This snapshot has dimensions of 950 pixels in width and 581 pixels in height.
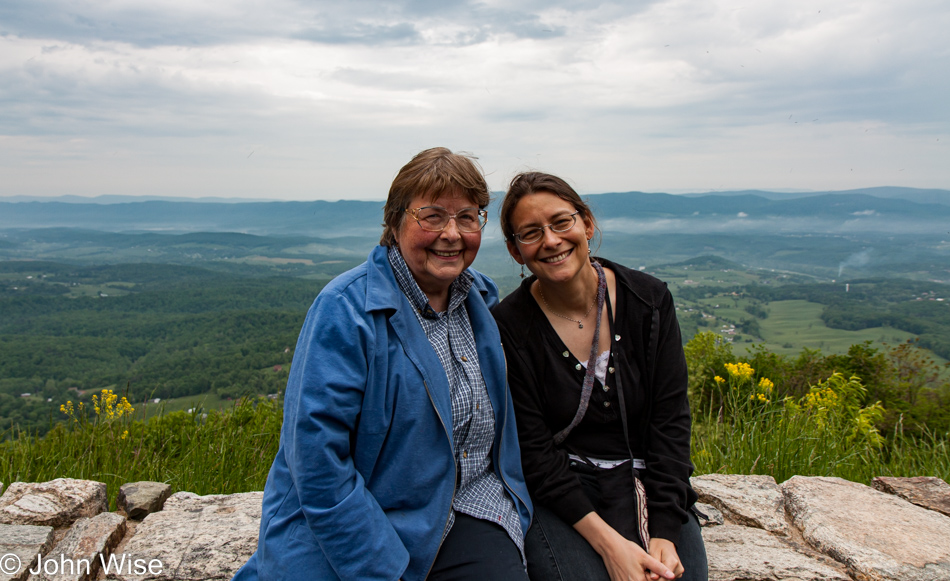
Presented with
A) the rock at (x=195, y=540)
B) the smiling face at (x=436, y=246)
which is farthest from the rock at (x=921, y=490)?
the rock at (x=195, y=540)

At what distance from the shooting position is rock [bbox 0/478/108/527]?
8.25ft

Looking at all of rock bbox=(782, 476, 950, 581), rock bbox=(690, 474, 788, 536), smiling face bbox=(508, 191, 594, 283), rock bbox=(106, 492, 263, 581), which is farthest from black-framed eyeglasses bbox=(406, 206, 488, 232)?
rock bbox=(782, 476, 950, 581)

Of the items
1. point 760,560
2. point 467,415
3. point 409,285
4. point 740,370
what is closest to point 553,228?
point 409,285

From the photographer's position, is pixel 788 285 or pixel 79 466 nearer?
Answer: pixel 79 466

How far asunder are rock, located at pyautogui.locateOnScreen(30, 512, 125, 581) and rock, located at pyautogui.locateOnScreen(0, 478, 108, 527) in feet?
0.48

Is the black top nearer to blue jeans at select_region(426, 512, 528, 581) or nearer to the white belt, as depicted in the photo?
the white belt

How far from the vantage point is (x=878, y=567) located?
2201 mm

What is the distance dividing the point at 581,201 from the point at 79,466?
11.1ft

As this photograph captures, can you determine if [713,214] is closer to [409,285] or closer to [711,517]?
[711,517]

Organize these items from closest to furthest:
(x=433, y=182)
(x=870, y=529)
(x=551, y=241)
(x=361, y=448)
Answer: (x=361, y=448), (x=433, y=182), (x=551, y=241), (x=870, y=529)

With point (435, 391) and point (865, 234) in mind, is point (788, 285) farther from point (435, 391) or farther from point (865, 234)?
point (435, 391)

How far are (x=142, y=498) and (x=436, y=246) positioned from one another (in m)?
2.12

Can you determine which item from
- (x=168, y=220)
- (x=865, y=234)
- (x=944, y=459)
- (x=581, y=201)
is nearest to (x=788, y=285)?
(x=865, y=234)

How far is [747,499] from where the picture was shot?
9.29ft
